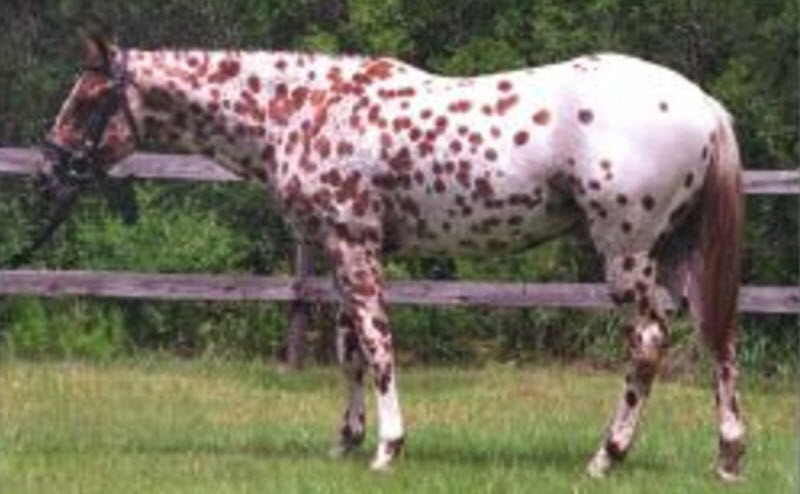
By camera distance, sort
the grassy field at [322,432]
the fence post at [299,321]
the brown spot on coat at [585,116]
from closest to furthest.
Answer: the grassy field at [322,432]
the brown spot on coat at [585,116]
the fence post at [299,321]

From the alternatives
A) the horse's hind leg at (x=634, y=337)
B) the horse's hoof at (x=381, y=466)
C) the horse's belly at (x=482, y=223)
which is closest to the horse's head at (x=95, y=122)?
the horse's belly at (x=482, y=223)

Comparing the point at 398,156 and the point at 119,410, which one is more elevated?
the point at 398,156

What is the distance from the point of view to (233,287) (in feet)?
45.6

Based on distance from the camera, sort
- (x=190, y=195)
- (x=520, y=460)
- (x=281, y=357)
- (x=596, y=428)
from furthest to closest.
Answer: (x=190, y=195)
(x=281, y=357)
(x=596, y=428)
(x=520, y=460)

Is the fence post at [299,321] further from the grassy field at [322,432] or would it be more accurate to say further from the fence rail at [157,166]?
the fence rail at [157,166]

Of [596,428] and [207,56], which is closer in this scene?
[207,56]

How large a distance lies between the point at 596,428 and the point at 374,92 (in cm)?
278

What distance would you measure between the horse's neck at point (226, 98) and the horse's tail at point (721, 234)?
1818 mm

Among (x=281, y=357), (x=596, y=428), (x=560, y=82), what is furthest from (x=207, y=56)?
(x=281, y=357)

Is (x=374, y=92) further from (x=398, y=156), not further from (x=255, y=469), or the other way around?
(x=255, y=469)

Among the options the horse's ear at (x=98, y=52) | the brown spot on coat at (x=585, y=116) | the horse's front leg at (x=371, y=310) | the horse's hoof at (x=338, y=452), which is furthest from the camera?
the horse's ear at (x=98, y=52)

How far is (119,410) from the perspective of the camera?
35.8 feet

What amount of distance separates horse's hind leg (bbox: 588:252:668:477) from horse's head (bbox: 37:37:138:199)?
2.51 meters

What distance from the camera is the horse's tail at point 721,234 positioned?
320 inches
